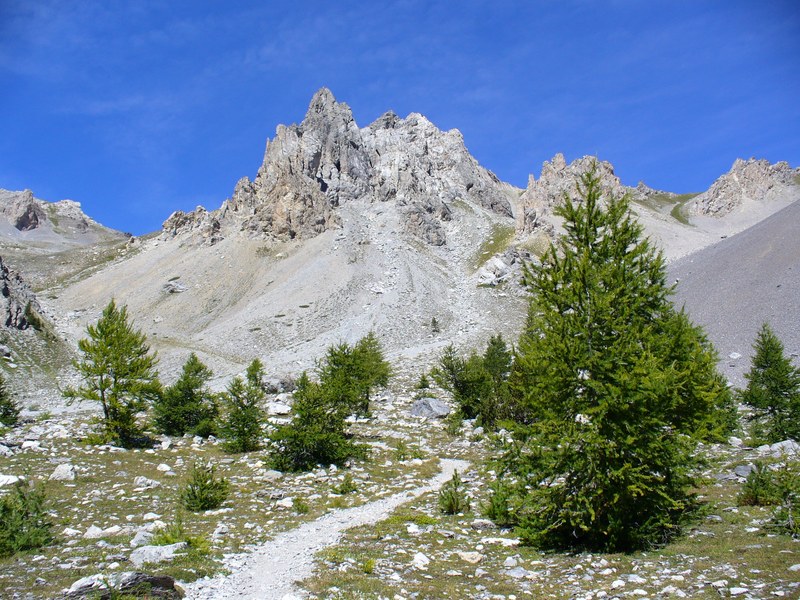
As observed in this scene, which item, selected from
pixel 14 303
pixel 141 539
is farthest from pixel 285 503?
pixel 14 303

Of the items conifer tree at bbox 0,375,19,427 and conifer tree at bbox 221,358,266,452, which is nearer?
conifer tree at bbox 221,358,266,452

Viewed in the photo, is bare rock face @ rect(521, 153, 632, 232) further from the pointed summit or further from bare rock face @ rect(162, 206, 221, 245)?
bare rock face @ rect(162, 206, 221, 245)

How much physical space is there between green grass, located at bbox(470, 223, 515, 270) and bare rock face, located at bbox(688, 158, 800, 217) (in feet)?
344

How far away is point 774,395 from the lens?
83.3ft

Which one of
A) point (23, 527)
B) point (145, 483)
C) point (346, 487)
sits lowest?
point (346, 487)

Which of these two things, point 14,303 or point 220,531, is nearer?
point 220,531

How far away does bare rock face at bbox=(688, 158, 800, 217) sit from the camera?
7244 inches

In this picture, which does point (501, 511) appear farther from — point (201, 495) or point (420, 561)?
point (201, 495)

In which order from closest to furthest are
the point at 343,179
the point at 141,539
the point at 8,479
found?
1. the point at 141,539
2. the point at 8,479
3. the point at 343,179

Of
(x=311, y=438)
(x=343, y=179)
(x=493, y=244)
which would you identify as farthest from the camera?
(x=343, y=179)

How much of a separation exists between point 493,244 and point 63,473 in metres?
116

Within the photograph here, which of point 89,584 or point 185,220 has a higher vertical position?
point 185,220

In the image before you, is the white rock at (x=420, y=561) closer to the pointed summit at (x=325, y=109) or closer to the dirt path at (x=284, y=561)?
the dirt path at (x=284, y=561)

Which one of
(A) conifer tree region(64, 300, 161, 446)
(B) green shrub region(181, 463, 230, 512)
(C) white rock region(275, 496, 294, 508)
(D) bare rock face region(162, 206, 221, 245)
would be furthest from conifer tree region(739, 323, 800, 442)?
(D) bare rock face region(162, 206, 221, 245)
